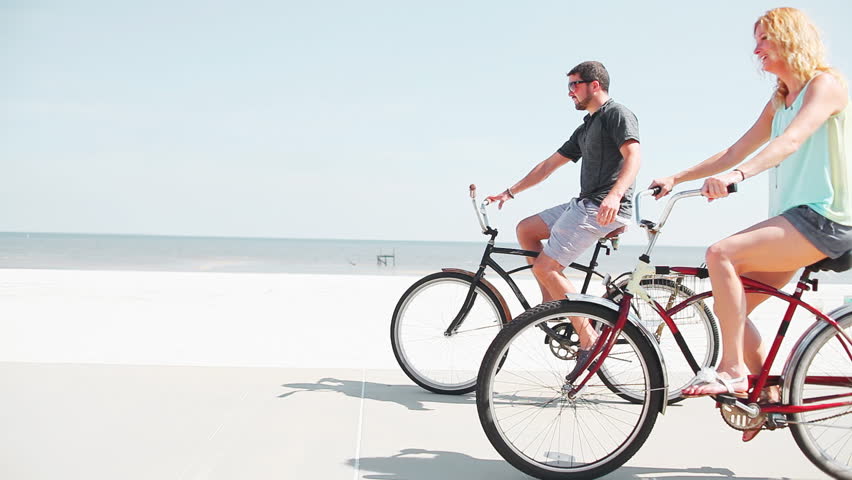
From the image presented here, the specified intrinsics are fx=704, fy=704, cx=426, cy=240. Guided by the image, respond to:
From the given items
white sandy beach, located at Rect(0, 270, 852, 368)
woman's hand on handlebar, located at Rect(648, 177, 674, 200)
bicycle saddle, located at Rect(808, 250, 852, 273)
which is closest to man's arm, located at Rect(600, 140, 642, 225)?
woman's hand on handlebar, located at Rect(648, 177, 674, 200)

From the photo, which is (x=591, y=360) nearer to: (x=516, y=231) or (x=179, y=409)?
(x=516, y=231)

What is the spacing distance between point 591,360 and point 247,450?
5.02 feet

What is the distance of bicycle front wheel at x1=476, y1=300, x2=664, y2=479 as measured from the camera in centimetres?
268

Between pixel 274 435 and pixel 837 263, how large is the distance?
248cm

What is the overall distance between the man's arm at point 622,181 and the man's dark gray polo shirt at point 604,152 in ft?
0.22

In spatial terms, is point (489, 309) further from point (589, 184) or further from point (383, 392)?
point (589, 184)

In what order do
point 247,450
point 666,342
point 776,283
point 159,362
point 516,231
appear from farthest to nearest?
point 666,342 → point 159,362 → point 516,231 → point 247,450 → point 776,283

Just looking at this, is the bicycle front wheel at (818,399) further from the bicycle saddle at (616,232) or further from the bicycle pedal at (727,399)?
the bicycle saddle at (616,232)

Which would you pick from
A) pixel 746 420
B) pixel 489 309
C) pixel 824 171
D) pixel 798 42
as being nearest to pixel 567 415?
pixel 489 309

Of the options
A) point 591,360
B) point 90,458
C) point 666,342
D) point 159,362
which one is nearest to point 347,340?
point 159,362

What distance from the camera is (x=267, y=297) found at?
913 cm

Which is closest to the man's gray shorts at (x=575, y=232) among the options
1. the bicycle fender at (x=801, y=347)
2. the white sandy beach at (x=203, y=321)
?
the bicycle fender at (x=801, y=347)

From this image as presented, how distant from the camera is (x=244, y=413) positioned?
11.9 feet

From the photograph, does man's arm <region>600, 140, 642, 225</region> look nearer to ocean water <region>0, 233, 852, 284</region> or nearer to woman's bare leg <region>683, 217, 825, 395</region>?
woman's bare leg <region>683, 217, 825, 395</region>
